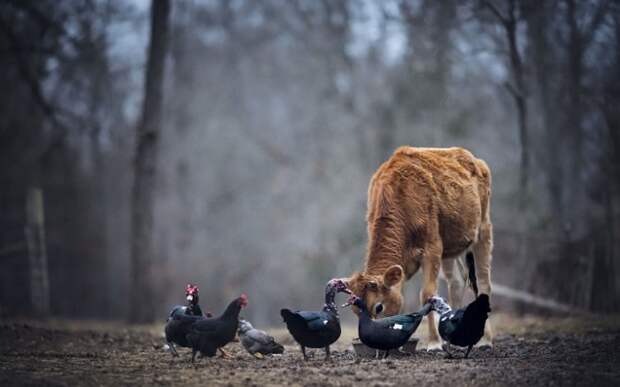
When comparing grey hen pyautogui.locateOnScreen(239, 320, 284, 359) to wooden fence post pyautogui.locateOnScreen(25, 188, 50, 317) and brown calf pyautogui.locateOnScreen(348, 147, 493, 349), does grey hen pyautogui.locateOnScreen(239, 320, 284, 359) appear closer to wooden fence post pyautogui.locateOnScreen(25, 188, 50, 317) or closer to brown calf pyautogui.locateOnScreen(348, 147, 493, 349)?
brown calf pyautogui.locateOnScreen(348, 147, 493, 349)

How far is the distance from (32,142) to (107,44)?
4.52m

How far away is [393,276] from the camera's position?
9.51 metres

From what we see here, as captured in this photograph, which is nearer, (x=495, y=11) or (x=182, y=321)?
(x=182, y=321)

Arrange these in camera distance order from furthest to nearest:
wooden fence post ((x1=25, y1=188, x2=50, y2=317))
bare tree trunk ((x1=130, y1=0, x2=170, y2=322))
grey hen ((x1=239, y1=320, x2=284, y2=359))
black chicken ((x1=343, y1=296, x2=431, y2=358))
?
bare tree trunk ((x1=130, y1=0, x2=170, y2=322)) → wooden fence post ((x1=25, y1=188, x2=50, y2=317)) → grey hen ((x1=239, y1=320, x2=284, y2=359)) → black chicken ((x1=343, y1=296, x2=431, y2=358))

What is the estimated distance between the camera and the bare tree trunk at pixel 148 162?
61.9ft

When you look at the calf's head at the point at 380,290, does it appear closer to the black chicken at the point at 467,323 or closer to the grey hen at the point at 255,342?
the black chicken at the point at 467,323

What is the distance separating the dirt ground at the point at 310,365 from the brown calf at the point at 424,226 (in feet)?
2.91

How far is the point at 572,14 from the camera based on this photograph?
17734 millimetres

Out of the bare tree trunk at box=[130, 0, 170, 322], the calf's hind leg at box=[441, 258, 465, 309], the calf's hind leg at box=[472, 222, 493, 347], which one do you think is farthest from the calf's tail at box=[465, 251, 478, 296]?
the bare tree trunk at box=[130, 0, 170, 322]

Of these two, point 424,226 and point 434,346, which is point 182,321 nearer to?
point 434,346

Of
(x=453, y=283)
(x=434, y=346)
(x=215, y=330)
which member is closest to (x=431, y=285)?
(x=434, y=346)

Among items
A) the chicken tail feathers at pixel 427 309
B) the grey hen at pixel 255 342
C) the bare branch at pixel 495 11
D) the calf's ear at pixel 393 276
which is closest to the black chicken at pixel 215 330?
the grey hen at pixel 255 342

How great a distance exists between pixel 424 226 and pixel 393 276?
1.19 meters

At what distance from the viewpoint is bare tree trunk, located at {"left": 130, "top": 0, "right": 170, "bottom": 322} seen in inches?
743
